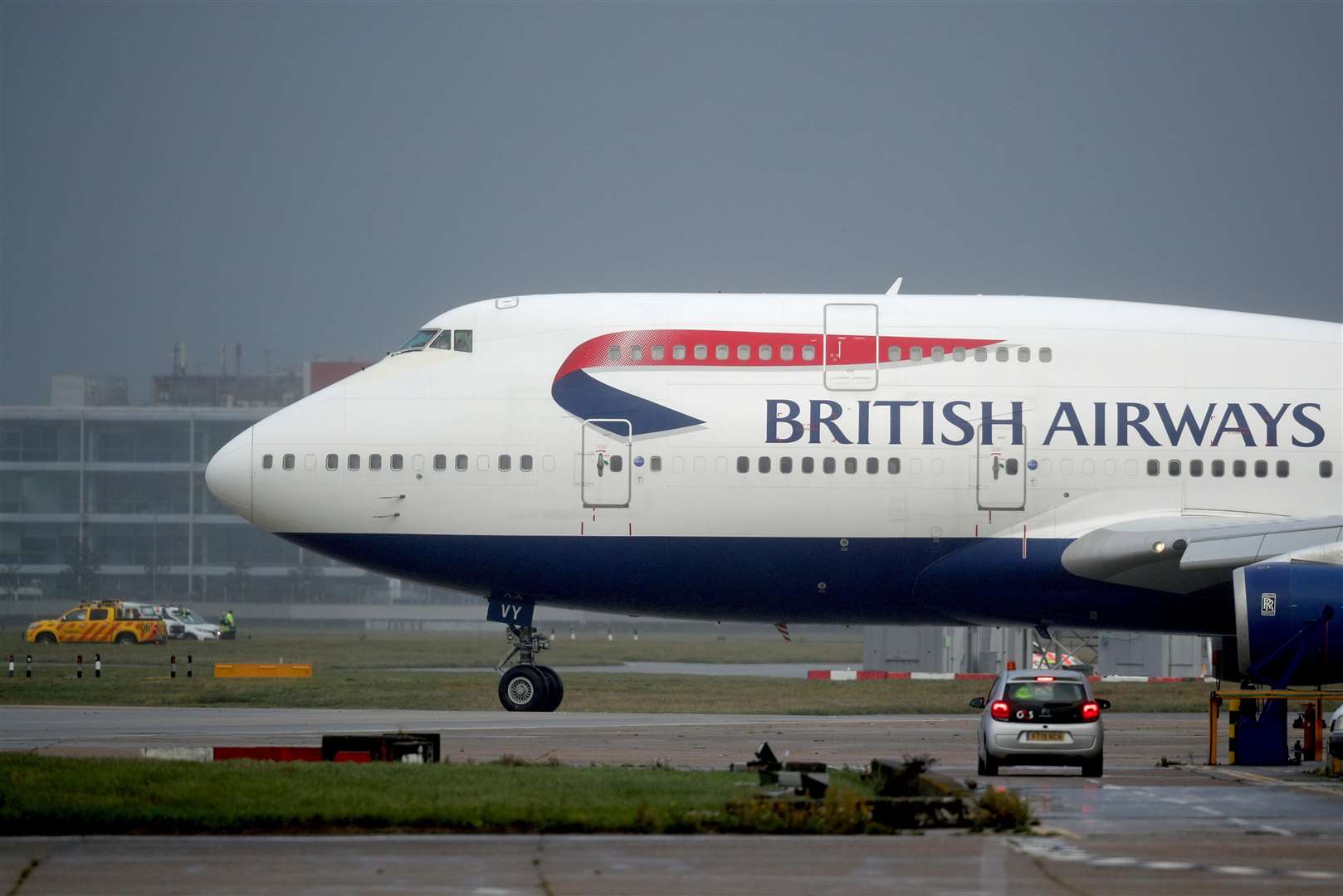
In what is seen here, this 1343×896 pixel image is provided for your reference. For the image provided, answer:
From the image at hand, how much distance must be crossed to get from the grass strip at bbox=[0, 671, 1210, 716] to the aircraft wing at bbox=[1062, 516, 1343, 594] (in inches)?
247

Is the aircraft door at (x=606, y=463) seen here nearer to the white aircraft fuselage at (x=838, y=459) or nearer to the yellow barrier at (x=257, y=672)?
the white aircraft fuselage at (x=838, y=459)

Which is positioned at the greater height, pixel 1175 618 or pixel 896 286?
pixel 896 286

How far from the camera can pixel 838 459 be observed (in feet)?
108

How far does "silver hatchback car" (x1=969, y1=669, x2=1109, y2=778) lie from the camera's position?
77.5 ft

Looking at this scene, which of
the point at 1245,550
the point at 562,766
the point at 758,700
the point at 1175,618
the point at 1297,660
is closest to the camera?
the point at 562,766

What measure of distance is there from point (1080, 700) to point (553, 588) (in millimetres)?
12535

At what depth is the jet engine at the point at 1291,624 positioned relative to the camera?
27.5m

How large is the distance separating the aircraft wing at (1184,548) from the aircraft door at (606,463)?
26.8 ft

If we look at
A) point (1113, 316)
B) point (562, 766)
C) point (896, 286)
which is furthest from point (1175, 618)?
point (562, 766)

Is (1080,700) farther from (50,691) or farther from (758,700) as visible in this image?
(50,691)

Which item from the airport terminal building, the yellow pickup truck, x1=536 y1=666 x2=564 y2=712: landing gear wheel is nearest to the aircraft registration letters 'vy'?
x1=536 y1=666 x2=564 y2=712: landing gear wheel

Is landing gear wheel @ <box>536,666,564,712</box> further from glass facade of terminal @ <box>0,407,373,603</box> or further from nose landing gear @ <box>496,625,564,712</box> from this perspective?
glass facade of terminal @ <box>0,407,373,603</box>

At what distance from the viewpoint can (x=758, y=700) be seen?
4062 cm

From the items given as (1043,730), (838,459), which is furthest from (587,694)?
(1043,730)
